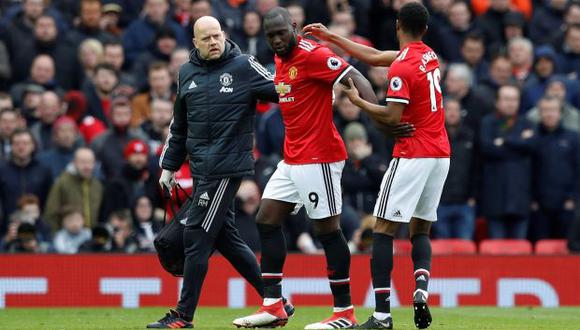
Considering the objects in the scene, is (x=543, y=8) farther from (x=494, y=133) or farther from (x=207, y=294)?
(x=207, y=294)

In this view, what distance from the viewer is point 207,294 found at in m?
16.6

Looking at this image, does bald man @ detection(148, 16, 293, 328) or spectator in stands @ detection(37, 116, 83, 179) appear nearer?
bald man @ detection(148, 16, 293, 328)

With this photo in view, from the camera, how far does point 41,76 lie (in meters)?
19.0

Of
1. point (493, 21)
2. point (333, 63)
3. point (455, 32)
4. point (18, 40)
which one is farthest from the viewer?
point (493, 21)

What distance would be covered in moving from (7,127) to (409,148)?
27.3 ft

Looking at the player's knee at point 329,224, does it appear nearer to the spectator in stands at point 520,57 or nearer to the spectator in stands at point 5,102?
the spectator in stands at point 5,102

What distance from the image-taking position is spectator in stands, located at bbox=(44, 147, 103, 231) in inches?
685

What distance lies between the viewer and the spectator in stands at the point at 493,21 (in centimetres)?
2145

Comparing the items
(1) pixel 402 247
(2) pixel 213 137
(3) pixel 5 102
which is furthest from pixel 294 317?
(3) pixel 5 102

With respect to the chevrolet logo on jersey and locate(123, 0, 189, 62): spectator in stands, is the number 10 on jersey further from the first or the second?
locate(123, 0, 189, 62): spectator in stands

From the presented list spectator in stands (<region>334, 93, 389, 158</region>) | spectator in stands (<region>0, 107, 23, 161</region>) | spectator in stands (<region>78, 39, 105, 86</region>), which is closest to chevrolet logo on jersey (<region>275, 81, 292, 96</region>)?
spectator in stands (<region>334, 93, 389, 158</region>)

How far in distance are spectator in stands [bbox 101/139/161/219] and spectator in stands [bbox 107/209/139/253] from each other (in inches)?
14.3

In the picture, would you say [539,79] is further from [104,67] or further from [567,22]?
[104,67]

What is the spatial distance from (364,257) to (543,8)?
705cm
